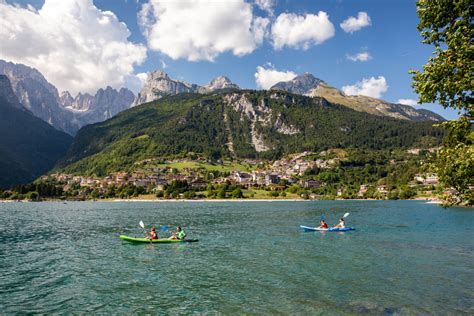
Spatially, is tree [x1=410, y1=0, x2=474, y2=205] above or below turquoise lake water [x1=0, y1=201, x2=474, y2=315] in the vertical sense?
above

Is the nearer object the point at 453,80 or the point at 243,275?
the point at 453,80

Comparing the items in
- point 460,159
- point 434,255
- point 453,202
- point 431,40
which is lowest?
point 434,255

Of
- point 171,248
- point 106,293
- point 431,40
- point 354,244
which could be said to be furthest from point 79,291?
point 354,244

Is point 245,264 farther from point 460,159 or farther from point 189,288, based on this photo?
point 460,159

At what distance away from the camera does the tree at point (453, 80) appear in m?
17.1

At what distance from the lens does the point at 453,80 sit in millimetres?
17609

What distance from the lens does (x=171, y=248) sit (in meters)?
48.7

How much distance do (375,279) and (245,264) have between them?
12.9 meters

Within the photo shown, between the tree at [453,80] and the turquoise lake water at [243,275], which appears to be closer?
the tree at [453,80]

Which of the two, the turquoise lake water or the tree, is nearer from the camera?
the tree

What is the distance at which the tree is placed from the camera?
1712 centimetres

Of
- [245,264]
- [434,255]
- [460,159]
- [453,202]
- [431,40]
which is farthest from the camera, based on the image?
[434,255]

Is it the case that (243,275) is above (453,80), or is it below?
below

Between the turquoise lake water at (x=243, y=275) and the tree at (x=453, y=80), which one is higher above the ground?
the tree at (x=453, y=80)
